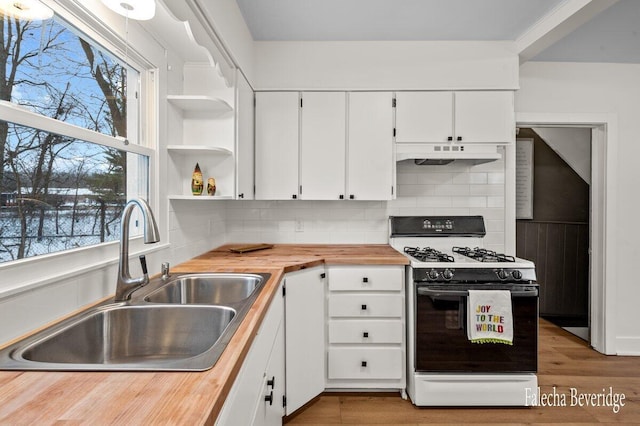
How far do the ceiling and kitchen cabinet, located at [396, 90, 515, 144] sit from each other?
0.42 meters

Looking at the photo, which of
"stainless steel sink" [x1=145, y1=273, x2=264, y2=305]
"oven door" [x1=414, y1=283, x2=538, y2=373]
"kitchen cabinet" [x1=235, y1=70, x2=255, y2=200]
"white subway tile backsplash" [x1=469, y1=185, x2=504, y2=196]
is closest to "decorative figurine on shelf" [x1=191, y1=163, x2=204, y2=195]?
"kitchen cabinet" [x1=235, y1=70, x2=255, y2=200]

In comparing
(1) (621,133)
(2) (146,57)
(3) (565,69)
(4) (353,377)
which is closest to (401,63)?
(3) (565,69)

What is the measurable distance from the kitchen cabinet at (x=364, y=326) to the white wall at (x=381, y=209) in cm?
72

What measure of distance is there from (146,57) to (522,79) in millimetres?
2905

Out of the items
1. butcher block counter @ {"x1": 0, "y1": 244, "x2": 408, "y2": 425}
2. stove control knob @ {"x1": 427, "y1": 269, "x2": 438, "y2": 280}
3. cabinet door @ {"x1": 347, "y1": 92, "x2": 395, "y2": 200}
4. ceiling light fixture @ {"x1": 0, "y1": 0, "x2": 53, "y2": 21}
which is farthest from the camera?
cabinet door @ {"x1": 347, "y1": 92, "x2": 395, "y2": 200}

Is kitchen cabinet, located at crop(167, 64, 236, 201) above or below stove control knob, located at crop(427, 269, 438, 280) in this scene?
above

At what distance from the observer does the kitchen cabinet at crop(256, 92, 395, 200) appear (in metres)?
2.65

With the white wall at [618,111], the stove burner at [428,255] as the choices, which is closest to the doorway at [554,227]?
the white wall at [618,111]

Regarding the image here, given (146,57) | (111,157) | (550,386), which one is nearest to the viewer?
(111,157)

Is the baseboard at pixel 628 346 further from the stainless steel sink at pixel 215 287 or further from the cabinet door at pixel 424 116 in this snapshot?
the stainless steel sink at pixel 215 287

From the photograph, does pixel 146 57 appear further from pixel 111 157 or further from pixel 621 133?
pixel 621 133

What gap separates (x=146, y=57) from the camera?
64.2 inches

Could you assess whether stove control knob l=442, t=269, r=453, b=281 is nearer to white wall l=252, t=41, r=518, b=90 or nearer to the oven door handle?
the oven door handle

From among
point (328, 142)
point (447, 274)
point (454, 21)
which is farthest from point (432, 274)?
point (454, 21)
